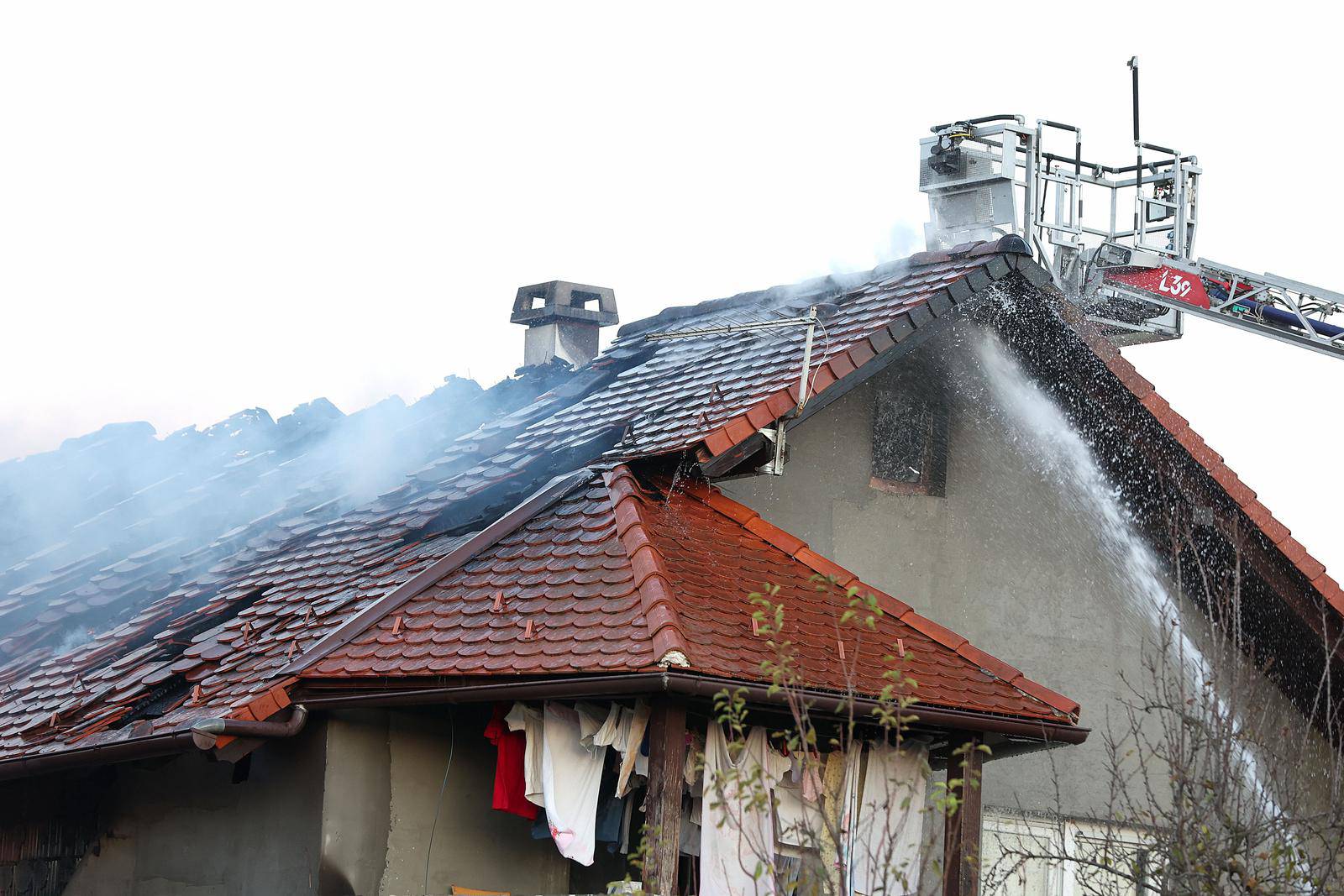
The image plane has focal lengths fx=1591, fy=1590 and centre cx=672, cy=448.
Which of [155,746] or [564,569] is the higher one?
[564,569]

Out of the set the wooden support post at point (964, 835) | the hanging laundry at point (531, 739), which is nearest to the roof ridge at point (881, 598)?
the wooden support post at point (964, 835)

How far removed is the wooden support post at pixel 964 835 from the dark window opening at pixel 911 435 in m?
2.84

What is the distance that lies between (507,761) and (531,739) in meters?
0.27

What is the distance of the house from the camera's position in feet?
29.1

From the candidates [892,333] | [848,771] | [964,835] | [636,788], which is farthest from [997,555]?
[636,788]

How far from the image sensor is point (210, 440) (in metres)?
18.6

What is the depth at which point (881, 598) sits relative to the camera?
33.1ft

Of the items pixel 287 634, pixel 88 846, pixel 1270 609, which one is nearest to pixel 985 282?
pixel 1270 609

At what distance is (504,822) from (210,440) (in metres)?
10.2

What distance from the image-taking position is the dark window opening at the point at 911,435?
11844 millimetres

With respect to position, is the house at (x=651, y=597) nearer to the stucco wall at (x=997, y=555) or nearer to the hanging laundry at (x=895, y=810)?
the stucco wall at (x=997, y=555)

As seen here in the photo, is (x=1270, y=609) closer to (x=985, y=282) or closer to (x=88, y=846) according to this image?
(x=985, y=282)

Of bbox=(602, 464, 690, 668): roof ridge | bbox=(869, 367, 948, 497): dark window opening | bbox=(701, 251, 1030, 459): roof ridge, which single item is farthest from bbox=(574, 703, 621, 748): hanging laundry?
bbox=(869, 367, 948, 497): dark window opening

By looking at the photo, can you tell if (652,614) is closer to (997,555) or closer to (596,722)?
(596,722)
